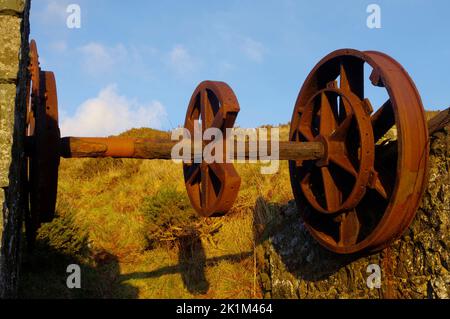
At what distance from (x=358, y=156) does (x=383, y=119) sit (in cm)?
39

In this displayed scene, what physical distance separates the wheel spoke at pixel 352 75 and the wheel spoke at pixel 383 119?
40 centimetres

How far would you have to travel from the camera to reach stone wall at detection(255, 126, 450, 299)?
12.0 ft

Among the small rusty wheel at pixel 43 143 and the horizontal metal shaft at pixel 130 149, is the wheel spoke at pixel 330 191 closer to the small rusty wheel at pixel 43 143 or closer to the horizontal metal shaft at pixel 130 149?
the horizontal metal shaft at pixel 130 149

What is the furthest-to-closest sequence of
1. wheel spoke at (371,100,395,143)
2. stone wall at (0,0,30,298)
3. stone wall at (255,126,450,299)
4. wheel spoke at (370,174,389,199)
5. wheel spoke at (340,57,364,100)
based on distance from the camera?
wheel spoke at (340,57,364,100) → wheel spoke at (371,100,395,143) → wheel spoke at (370,174,389,199) → stone wall at (255,126,450,299) → stone wall at (0,0,30,298)

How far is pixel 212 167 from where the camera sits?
12.7ft

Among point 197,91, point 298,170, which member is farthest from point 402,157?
point 197,91

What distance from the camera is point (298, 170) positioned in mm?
4891

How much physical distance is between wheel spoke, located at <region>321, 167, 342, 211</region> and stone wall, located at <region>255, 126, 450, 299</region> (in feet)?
1.72

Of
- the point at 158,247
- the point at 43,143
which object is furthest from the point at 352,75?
the point at 158,247
